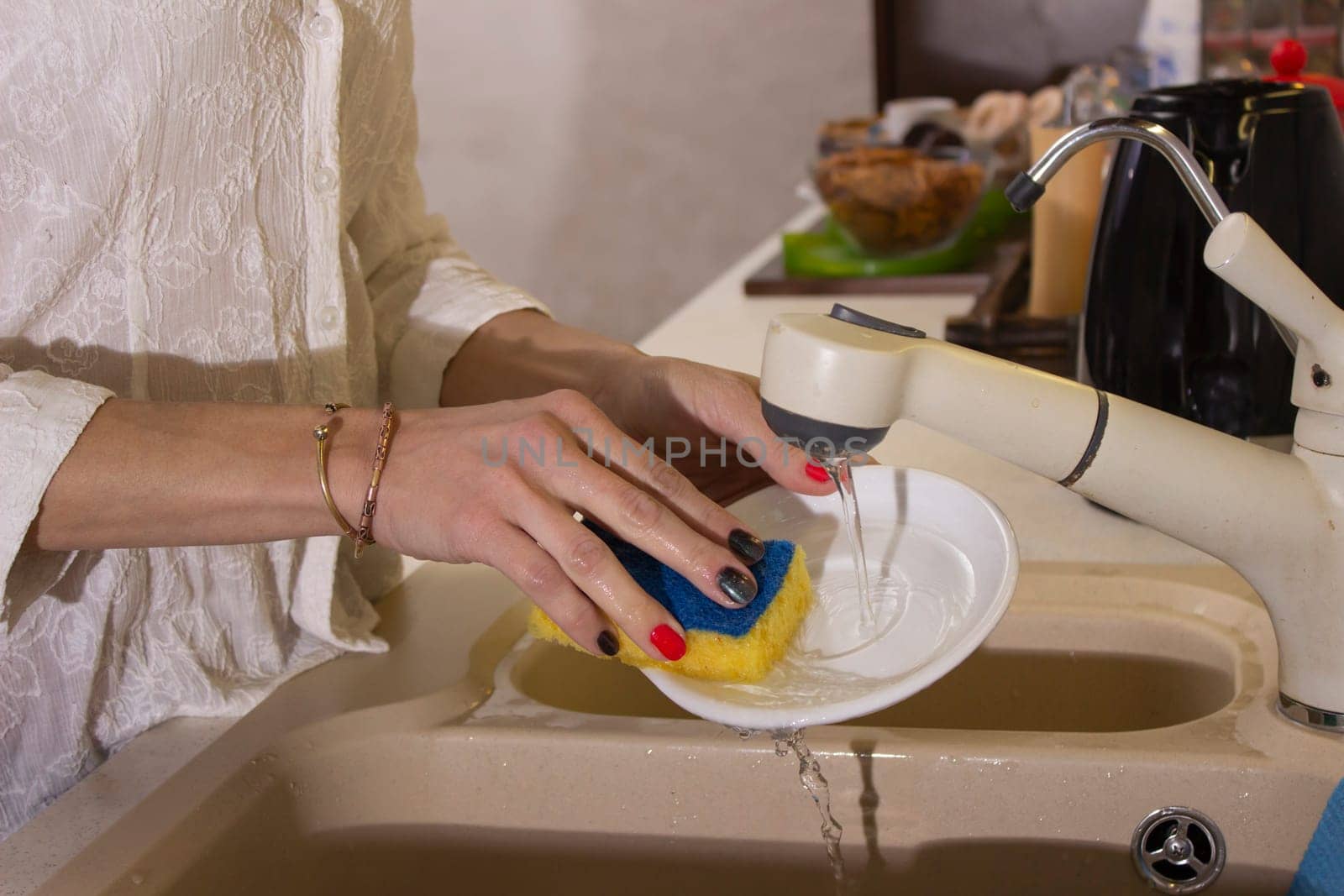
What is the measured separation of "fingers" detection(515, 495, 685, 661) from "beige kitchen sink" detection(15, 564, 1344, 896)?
0.12 meters

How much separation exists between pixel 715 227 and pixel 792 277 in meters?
1.97

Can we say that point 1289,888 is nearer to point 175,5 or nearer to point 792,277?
point 175,5

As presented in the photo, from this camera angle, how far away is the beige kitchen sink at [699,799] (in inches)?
24.5

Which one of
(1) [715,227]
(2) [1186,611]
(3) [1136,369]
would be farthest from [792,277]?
(1) [715,227]

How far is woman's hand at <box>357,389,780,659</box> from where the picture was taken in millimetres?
570

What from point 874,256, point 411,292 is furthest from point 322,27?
point 874,256

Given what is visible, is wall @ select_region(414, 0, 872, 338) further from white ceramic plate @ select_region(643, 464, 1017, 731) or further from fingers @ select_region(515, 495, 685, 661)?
fingers @ select_region(515, 495, 685, 661)

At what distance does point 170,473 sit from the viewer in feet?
1.91

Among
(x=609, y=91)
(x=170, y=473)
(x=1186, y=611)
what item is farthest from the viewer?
(x=609, y=91)

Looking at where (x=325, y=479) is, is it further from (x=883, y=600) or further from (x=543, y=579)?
(x=883, y=600)

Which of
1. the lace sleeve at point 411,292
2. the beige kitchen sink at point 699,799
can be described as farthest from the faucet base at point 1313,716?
the lace sleeve at point 411,292

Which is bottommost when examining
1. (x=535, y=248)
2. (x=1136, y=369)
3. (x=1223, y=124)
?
(x=535, y=248)

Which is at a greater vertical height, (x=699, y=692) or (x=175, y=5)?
(x=175, y=5)

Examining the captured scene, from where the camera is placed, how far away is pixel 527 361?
0.87 meters
